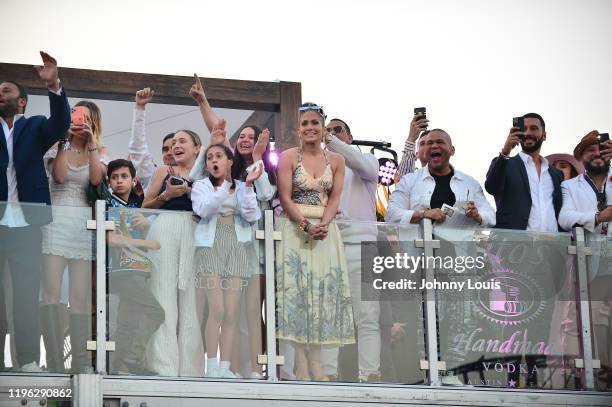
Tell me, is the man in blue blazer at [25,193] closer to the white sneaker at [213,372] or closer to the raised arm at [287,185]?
the white sneaker at [213,372]

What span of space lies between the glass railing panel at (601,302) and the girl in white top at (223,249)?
290 centimetres

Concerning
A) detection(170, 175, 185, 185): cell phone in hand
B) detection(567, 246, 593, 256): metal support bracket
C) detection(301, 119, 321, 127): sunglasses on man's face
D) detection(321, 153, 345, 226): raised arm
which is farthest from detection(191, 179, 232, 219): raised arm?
detection(567, 246, 593, 256): metal support bracket

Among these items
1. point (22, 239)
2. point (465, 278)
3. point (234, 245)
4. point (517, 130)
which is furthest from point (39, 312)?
point (517, 130)

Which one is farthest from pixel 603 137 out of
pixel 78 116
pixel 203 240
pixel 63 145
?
pixel 63 145

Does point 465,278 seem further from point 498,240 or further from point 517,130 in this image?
point 517,130

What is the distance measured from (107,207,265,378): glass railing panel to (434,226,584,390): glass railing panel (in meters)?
1.58

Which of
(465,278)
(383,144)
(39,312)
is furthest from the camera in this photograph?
(383,144)

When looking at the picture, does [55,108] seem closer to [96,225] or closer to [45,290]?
[96,225]

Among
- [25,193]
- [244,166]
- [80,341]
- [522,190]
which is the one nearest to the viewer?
[80,341]

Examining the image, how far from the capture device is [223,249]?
471 inches

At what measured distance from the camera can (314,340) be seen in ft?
39.5

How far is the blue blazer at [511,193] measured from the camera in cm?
1310

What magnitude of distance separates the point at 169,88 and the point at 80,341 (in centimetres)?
478

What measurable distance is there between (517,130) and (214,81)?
3832 mm
